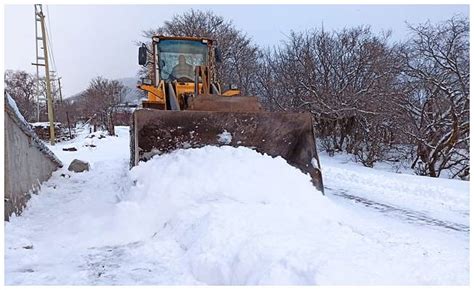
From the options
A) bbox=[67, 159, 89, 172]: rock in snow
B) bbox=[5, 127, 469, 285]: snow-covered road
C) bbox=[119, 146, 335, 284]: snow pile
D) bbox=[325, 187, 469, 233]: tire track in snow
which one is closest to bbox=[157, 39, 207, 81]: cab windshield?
bbox=[67, 159, 89, 172]: rock in snow

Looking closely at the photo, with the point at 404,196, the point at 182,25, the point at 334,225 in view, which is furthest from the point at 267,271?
the point at 182,25

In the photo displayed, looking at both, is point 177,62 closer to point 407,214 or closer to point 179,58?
point 179,58

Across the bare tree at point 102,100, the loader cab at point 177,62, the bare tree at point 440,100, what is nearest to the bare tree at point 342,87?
the bare tree at point 440,100

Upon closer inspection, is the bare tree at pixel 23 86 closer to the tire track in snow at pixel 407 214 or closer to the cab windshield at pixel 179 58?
the cab windshield at pixel 179 58

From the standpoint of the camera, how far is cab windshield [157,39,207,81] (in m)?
7.69

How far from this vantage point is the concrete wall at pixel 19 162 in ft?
12.9

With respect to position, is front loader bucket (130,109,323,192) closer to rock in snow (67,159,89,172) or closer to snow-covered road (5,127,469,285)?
snow-covered road (5,127,469,285)

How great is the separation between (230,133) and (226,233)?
2.02m

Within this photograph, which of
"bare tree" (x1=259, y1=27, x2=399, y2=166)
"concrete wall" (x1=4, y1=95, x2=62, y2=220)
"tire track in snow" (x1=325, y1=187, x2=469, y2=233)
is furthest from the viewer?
"bare tree" (x1=259, y1=27, x2=399, y2=166)

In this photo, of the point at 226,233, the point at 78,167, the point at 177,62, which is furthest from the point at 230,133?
the point at 78,167

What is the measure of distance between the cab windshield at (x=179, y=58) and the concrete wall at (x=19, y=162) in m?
2.69

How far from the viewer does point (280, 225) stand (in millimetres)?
3363

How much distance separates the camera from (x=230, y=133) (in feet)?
16.4

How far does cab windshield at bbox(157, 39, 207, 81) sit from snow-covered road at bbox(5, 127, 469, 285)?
112 inches
